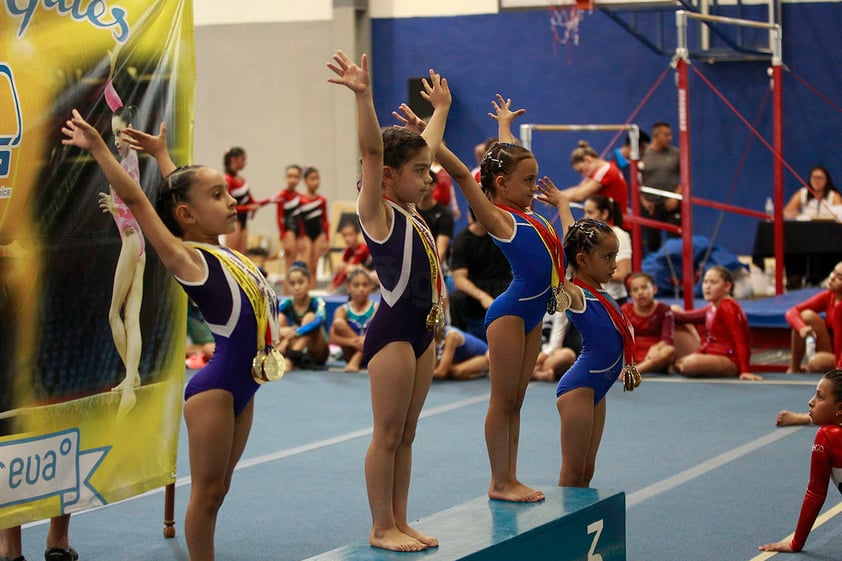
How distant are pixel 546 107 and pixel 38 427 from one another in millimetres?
11201

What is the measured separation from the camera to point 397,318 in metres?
3.45

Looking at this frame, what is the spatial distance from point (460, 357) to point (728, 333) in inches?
73.5

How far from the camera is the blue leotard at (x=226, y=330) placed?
10.5 feet

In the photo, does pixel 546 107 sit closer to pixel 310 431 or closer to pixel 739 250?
pixel 739 250

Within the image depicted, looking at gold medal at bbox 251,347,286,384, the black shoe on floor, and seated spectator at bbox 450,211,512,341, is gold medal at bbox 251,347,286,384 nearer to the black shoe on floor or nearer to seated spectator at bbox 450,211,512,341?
the black shoe on floor

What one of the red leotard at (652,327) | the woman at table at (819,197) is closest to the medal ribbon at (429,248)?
the red leotard at (652,327)

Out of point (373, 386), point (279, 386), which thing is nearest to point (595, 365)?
point (373, 386)

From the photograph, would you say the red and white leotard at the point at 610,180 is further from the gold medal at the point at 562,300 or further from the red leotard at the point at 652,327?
the gold medal at the point at 562,300

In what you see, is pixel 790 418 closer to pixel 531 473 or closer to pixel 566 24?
pixel 531 473

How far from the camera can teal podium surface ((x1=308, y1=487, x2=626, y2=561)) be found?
3357 mm

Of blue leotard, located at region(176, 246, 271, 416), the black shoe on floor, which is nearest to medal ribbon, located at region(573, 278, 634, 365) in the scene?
blue leotard, located at region(176, 246, 271, 416)

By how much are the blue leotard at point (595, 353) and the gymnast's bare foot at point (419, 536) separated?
2.95 feet

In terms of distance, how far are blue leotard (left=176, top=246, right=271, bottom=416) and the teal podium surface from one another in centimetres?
55

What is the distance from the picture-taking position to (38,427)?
3887 millimetres
